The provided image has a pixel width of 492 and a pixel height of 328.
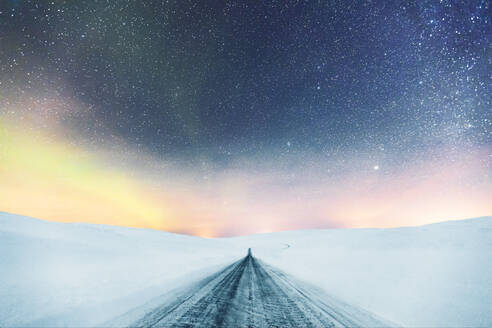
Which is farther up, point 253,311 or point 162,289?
point 253,311

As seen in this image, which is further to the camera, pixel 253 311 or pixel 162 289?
pixel 162 289

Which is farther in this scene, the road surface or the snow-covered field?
the snow-covered field

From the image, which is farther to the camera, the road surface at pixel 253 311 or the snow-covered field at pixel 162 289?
the snow-covered field at pixel 162 289

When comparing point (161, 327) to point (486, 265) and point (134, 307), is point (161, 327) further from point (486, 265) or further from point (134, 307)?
point (486, 265)

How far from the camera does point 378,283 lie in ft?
29.5

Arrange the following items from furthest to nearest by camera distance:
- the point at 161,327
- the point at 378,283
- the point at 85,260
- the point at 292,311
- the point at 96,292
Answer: the point at 85,260 → the point at 378,283 → the point at 96,292 → the point at 292,311 → the point at 161,327

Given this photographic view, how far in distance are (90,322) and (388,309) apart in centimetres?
789

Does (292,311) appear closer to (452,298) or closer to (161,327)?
(161,327)

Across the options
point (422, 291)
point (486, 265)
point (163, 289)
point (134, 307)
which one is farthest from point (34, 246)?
point (486, 265)

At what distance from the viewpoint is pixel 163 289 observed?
775 centimetres

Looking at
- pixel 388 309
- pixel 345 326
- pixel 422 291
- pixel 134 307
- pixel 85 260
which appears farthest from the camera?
pixel 85 260

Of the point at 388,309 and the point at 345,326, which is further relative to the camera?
the point at 388,309

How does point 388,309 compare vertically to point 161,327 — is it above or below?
below

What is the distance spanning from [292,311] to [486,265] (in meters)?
9.85
